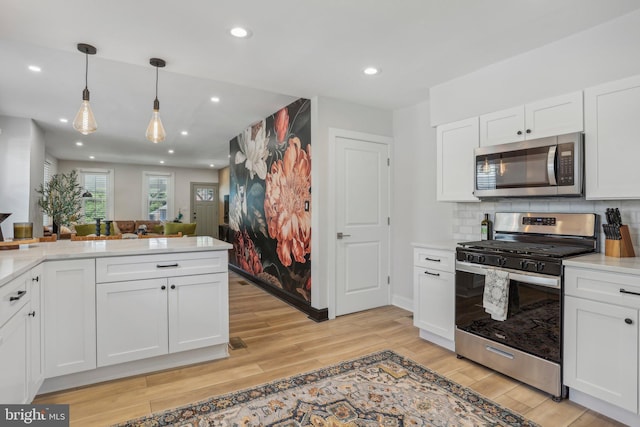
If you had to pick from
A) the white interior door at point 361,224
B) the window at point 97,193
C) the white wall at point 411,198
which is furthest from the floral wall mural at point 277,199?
the window at point 97,193

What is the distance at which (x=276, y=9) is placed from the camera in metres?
2.10

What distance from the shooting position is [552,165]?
7.75 feet

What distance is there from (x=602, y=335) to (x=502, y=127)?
1.60m

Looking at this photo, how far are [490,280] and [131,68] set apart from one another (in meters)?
3.68

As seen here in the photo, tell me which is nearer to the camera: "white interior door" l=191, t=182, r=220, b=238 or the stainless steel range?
the stainless steel range

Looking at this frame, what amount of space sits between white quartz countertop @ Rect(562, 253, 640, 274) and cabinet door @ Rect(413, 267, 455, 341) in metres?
0.89

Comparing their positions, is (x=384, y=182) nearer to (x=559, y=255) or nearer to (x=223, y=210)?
(x=559, y=255)

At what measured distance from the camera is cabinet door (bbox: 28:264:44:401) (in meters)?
1.91

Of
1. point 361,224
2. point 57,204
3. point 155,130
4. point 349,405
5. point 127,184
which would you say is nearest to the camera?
point 349,405

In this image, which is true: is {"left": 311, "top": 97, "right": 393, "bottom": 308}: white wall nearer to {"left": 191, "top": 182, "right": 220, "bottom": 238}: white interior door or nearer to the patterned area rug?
the patterned area rug

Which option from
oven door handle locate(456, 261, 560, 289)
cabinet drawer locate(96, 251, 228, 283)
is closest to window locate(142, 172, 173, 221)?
cabinet drawer locate(96, 251, 228, 283)

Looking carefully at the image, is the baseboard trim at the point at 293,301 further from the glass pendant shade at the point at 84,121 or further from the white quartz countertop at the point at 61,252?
the glass pendant shade at the point at 84,121

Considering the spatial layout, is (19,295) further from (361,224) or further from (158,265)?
(361,224)

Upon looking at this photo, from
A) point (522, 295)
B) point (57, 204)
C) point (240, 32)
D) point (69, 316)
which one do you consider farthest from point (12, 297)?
point (57, 204)
